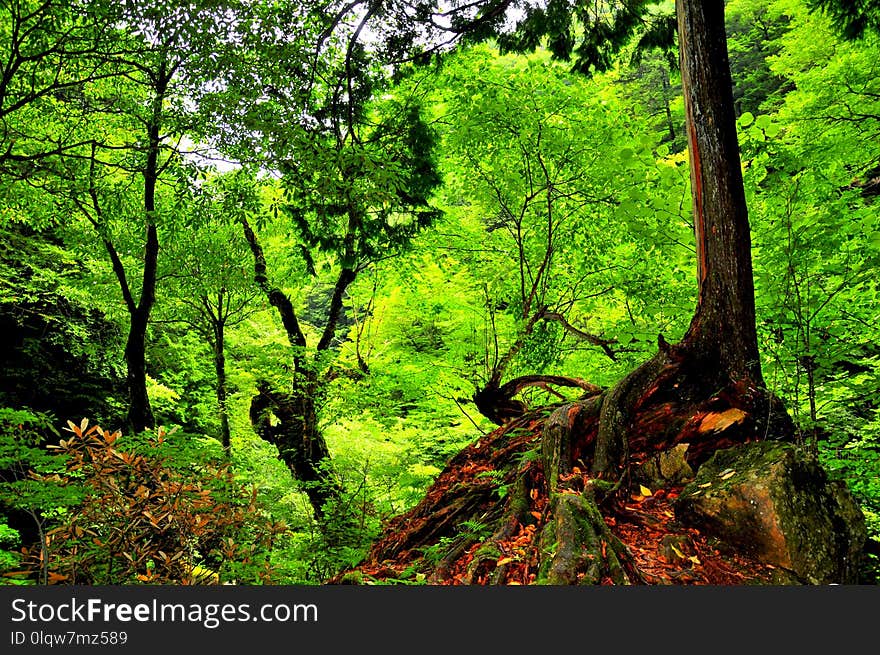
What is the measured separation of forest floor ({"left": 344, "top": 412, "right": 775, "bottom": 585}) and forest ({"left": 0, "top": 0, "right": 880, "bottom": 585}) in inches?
0.8

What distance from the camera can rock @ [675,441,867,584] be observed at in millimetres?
2285

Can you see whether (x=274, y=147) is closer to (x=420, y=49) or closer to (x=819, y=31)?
(x=420, y=49)

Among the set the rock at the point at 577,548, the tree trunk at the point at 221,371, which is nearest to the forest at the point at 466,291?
the rock at the point at 577,548

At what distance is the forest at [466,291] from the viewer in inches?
102

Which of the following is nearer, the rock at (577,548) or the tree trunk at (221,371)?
the rock at (577,548)

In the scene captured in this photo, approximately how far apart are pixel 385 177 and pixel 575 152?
3701 mm

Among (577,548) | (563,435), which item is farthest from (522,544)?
(563,435)

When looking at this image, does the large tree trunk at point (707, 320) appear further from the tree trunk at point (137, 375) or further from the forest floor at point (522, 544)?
the tree trunk at point (137, 375)

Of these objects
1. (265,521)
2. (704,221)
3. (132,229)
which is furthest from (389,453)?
(704,221)

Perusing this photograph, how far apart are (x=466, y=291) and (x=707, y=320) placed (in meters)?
5.50

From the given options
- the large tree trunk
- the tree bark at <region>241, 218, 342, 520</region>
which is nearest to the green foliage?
the large tree trunk

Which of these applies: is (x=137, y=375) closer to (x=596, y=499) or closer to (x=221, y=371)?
(x=221, y=371)

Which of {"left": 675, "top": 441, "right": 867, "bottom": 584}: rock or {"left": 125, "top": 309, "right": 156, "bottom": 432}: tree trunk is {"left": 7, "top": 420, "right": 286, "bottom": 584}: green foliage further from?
{"left": 125, "top": 309, "right": 156, "bottom": 432}: tree trunk

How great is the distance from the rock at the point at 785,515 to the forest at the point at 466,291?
0.01m
